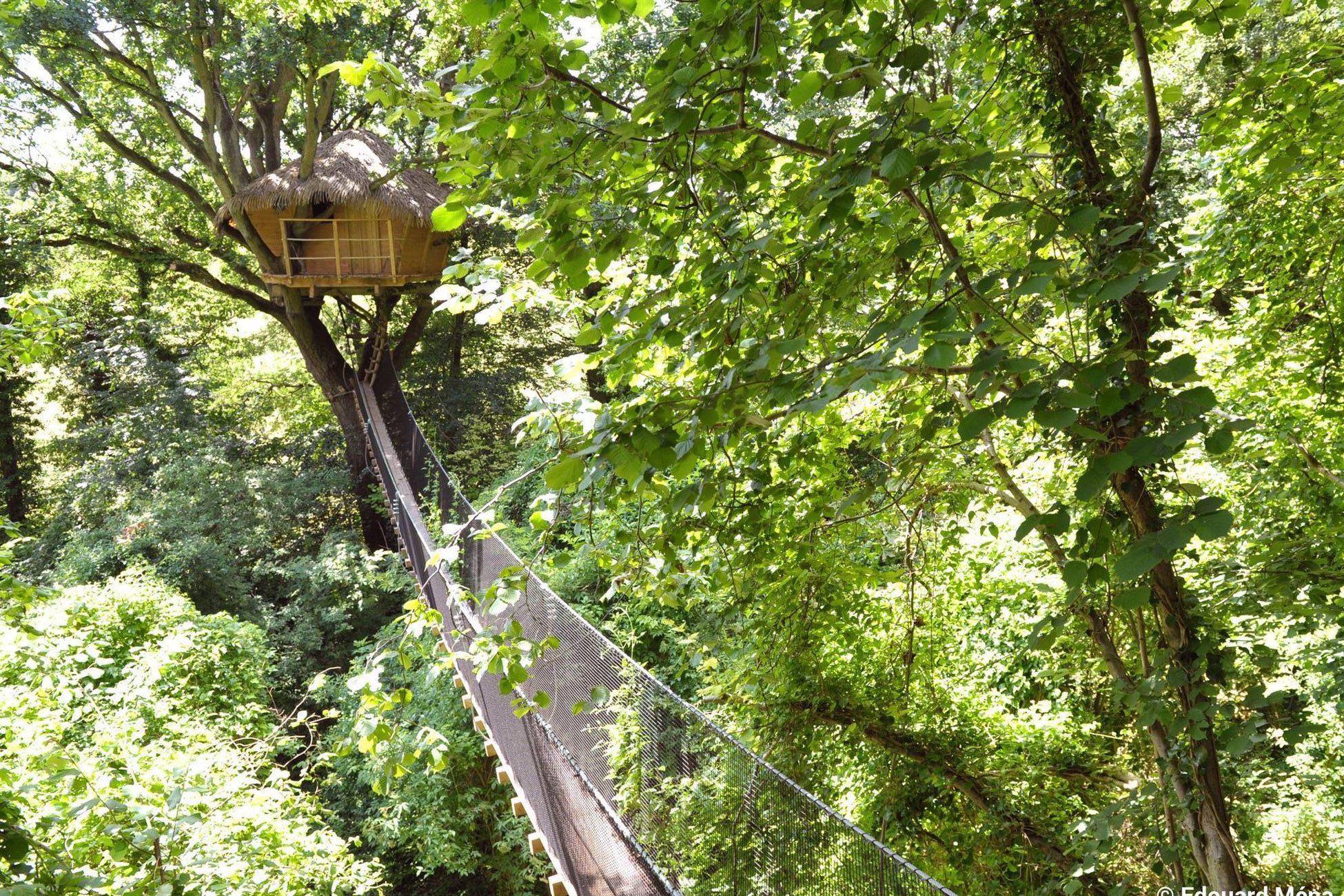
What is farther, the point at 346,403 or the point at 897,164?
the point at 346,403

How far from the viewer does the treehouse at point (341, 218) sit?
7289mm

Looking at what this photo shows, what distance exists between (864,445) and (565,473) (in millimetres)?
810

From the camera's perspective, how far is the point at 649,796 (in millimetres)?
2607

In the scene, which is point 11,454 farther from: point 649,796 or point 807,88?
point 807,88

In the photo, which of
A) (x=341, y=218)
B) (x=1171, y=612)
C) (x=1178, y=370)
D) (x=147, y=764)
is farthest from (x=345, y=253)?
(x=1178, y=370)

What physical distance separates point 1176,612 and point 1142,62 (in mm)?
862

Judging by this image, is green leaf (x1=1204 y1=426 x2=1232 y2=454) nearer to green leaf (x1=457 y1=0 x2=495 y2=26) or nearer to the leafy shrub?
green leaf (x1=457 y1=0 x2=495 y2=26)

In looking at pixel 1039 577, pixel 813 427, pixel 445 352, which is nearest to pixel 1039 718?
pixel 1039 577

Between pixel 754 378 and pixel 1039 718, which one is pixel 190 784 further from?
pixel 1039 718

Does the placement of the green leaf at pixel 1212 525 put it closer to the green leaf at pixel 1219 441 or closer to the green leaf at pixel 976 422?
the green leaf at pixel 1219 441

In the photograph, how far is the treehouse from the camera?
7.29 m

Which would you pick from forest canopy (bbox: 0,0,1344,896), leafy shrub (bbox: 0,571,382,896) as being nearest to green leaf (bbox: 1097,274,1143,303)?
forest canopy (bbox: 0,0,1344,896)

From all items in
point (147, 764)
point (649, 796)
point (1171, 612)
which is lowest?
point (649, 796)

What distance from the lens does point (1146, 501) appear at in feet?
4.53
